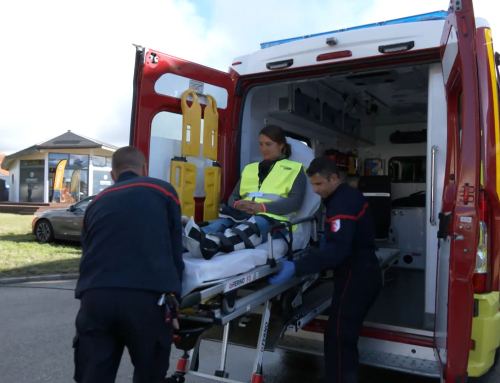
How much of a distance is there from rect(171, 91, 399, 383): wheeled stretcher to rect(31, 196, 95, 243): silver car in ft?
27.1

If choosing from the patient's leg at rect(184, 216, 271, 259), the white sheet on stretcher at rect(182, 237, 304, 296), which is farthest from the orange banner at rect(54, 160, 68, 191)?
the white sheet on stretcher at rect(182, 237, 304, 296)

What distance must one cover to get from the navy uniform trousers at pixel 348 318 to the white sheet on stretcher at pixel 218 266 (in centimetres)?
60

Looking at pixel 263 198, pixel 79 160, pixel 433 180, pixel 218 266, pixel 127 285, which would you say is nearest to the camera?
pixel 127 285

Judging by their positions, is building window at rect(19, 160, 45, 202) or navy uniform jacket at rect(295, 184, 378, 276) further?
building window at rect(19, 160, 45, 202)

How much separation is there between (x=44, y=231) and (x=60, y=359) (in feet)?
27.1

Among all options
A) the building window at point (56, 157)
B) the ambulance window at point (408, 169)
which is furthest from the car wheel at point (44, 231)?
the building window at point (56, 157)

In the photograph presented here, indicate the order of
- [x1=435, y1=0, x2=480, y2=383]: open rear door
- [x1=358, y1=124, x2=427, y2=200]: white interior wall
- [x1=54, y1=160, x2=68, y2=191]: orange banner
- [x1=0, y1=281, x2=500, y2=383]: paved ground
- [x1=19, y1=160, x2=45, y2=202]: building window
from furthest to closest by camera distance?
[x1=19, y1=160, x2=45, y2=202]: building window
[x1=54, y1=160, x2=68, y2=191]: orange banner
[x1=358, y1=124, x2=427, y2=200]: white interior wall
[x1=0, y1=281, x2=500, y2=383]: paved ground
[x1=435, y1=0, x2=480, y2=383]: open rear door

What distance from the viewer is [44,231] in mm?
11977

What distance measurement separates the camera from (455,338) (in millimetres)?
2568

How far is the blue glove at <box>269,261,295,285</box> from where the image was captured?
2910mm

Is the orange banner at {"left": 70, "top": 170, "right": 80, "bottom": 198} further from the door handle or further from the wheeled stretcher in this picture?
the door handle

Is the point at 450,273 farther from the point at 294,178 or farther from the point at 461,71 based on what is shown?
the point at 294,178

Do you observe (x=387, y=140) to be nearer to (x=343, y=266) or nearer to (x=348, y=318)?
(x=343, y=266)

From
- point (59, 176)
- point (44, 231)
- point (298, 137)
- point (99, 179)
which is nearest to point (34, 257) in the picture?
point (44, 231)
